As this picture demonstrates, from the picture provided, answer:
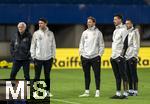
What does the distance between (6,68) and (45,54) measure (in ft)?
42.1

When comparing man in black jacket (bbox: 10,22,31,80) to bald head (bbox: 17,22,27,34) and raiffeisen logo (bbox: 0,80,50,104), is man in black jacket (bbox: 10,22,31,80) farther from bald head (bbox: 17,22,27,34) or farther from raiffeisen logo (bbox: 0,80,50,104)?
raiffeisen logo (bbox: 0,80,50,104)

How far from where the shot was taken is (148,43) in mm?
39281

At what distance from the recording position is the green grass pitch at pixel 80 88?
50.4 ft

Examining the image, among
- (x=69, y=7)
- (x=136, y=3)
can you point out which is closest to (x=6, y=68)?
(x=69, y=7)

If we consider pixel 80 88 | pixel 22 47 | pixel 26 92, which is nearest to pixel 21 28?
pixel 22 47

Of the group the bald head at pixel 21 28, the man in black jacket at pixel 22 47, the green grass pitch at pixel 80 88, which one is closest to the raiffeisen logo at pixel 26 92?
the green grass pitch at pixel 80 88

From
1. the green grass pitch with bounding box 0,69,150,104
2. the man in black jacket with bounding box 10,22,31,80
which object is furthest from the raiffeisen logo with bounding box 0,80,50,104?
the man in black jacket with bounding box 10,22,31,80

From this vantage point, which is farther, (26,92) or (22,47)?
(22,47)

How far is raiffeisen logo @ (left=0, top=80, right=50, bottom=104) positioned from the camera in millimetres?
13555

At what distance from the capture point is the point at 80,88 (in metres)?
19.1

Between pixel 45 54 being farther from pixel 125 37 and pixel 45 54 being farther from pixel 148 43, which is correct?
pixel 148 43

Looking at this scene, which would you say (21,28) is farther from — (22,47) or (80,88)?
(80,88)

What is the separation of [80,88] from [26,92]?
5521mm

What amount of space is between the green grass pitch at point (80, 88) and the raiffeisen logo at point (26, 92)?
870 millimetres
